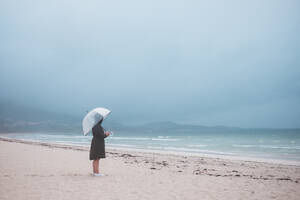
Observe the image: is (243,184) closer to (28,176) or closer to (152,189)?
(152,189)

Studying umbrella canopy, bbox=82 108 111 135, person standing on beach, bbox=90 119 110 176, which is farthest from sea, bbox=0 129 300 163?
umbrella canopy, bbox=82 108 111 135

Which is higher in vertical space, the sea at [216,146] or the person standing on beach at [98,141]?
the person standing on beach at [98,141]

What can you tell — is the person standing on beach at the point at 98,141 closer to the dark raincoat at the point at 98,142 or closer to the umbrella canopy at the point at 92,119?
the dark raincoat at the point at 98,142

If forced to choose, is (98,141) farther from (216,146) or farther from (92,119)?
(216,146)

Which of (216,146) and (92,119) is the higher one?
(92,119)

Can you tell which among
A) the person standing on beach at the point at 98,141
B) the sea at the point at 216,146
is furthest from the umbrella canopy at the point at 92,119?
the sea at the point at 216,146

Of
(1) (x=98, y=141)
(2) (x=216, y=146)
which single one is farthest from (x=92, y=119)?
(2) (x=216, y=146)

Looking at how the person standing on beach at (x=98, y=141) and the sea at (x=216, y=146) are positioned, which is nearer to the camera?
the person standing on beach at (x=98, y=141)

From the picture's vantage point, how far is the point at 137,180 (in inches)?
296

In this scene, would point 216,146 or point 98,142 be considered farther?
point 216,146

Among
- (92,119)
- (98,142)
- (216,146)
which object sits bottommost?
(216,146)

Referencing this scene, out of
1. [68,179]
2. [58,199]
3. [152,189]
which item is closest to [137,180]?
[152,189]

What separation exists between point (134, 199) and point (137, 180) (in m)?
2.16

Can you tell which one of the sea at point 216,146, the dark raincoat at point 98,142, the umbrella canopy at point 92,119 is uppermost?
the umbrella canopy at point 92,119
